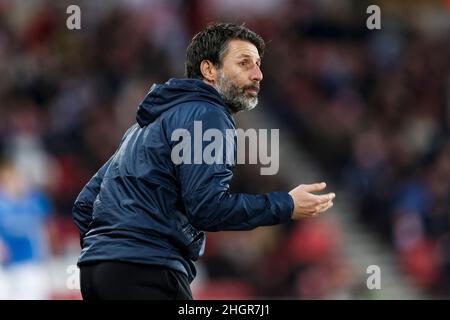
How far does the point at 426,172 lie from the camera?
37.5 ft

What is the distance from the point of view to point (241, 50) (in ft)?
15.6

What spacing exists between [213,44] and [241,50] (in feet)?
0.44

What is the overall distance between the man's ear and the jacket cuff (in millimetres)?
652

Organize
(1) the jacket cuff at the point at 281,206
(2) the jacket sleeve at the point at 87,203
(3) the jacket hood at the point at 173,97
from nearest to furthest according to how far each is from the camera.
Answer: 1. (1) the jacket cuff at the point at 281,206
2. (3) the jacket hood at the point at 173,97
3. (2) the jacket sleeve at the point at 87,203

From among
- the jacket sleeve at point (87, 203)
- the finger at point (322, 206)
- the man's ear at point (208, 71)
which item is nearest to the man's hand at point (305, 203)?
the finger at point (322, 206)

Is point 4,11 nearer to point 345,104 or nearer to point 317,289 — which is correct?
point 345,104

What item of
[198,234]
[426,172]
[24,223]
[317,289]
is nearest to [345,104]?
[426,172]

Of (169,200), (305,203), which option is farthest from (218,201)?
(305,203)

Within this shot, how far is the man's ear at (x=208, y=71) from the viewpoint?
475 cm

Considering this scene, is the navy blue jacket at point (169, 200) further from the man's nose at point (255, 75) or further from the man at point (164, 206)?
the man's nose at point (255, 75)

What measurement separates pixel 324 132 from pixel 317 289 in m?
2.91

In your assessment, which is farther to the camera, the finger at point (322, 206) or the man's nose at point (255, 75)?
the man's nose at point (255, 75)

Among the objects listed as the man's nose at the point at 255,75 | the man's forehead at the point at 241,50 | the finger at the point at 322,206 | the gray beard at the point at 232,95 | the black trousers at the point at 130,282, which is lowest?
the black trousers at the point at 130,282

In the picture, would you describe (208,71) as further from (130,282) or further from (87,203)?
(130,282)
